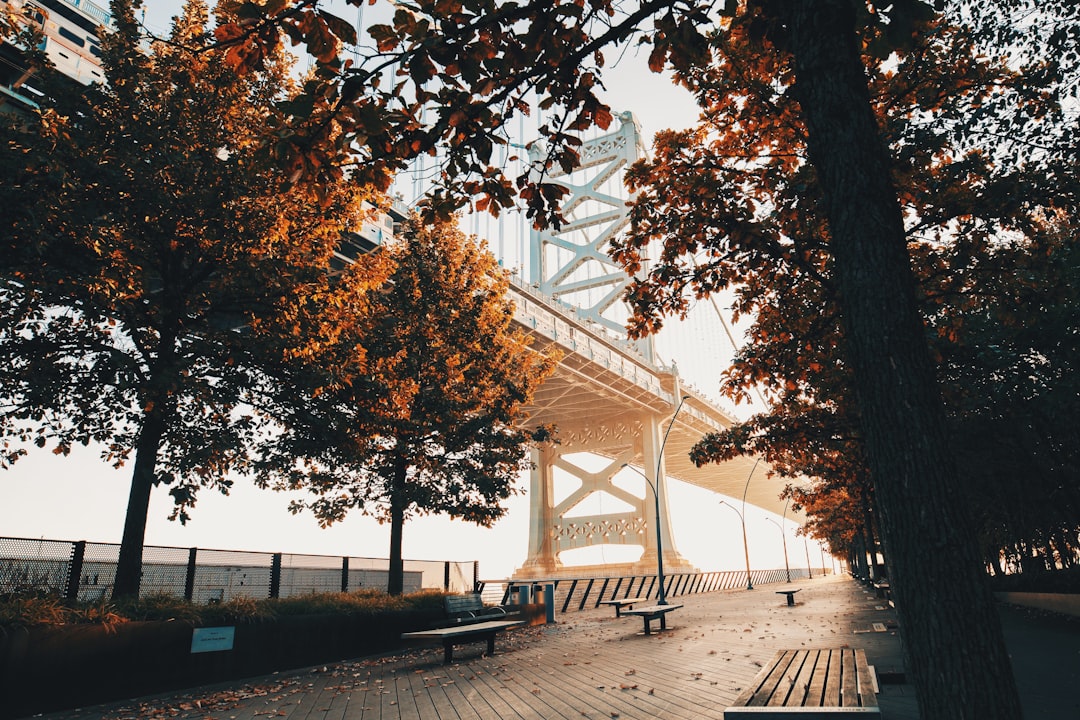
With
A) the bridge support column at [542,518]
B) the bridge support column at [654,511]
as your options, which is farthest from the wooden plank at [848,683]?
the bridge support column at [542,518]

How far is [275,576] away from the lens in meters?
11.1

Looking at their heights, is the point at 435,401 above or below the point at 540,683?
above

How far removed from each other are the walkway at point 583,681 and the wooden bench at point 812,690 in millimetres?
541

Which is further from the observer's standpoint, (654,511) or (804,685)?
(654,511)

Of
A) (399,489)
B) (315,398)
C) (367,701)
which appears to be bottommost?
(367,701)

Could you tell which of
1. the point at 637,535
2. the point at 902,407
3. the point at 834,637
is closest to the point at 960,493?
the point at 902,407

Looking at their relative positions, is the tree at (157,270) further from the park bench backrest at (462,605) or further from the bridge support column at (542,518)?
the bridge support column at (542,518)

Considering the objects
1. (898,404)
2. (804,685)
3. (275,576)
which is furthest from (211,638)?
(898,404)

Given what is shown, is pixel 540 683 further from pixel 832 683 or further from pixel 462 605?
pixel 462 605

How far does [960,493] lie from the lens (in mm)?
2346

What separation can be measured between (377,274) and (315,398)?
2.34m

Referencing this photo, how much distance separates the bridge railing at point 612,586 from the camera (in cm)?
1914

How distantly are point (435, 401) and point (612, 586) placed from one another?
20.6 m

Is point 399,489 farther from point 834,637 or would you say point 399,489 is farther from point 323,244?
point 834,637
